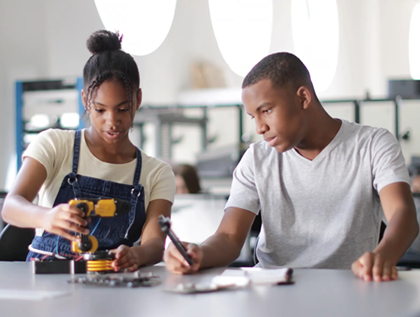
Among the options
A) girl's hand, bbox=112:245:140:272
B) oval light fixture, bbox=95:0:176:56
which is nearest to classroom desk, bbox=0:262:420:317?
girl's hand, bbox=112:245:140:272

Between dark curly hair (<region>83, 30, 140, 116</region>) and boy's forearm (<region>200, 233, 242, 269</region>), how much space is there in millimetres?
401

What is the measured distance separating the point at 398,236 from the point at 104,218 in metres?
0.71

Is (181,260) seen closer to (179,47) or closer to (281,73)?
(281,73)

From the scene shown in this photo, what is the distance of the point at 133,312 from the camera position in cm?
81

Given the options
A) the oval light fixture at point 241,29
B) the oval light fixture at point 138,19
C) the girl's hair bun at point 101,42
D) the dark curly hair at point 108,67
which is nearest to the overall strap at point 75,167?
the dark curly hair at point 108,67

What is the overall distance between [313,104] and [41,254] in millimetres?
773

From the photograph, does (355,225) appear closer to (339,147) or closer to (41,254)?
(339,147)

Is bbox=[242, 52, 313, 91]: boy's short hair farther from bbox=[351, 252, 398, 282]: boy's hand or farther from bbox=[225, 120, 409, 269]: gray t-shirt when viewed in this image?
bbox=[351, 252, 398, 282]: boy's hand

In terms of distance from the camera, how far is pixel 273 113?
1384 mm

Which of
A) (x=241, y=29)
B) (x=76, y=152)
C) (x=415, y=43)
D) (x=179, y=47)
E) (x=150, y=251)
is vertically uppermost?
(x=415, y=43)

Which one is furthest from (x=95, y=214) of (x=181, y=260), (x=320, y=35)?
(x=320, y=35)

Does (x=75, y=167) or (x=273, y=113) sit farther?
(x=75, y=167)

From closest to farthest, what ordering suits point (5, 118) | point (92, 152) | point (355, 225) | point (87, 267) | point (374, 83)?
point (87, 267), point (355, 225), point (92, 152), point (5, 118), point (374, 83)

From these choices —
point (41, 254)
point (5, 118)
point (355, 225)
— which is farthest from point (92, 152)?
point (5, 118)
